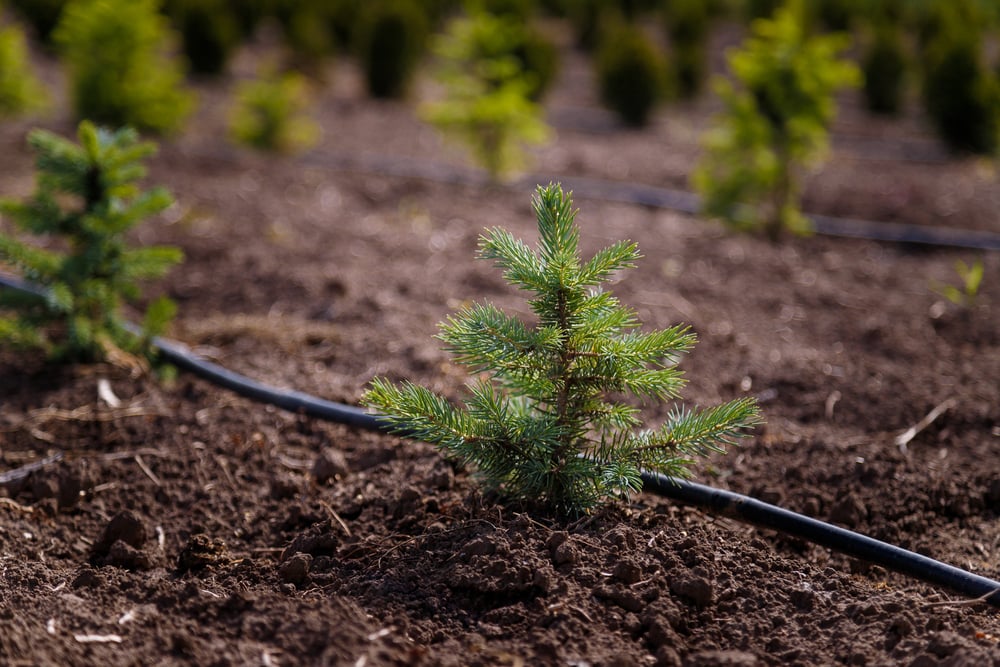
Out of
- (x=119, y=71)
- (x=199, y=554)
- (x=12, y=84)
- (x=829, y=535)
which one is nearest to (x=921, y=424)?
(x=829, y=535)

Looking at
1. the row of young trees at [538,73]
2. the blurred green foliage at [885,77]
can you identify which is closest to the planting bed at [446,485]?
the row of young trees at [538,73]

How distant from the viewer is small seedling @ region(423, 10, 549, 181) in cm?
658

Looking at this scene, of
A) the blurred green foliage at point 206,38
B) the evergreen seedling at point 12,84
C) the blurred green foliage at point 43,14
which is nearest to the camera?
the evergreen seedling at point 12,84

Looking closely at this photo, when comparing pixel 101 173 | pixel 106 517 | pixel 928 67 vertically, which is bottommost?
pixel 106 517

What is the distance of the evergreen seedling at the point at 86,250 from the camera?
11.0 feet

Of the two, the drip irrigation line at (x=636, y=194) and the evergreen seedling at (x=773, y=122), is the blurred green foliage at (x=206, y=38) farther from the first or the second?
the evergreen seedling at (x=773, y=122)

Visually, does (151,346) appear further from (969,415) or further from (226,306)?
(969,415)

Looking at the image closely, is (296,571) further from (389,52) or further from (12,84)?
(389,52)

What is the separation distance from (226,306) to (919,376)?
310 cm

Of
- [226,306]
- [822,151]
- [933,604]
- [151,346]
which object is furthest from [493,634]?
[822,151]

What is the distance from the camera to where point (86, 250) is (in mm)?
3453

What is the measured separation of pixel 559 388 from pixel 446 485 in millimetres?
590

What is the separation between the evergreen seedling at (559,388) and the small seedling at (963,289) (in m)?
2.65

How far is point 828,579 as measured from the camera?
2.24 metres
